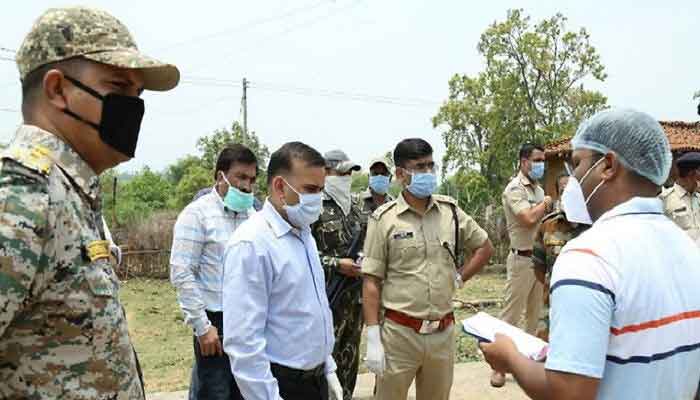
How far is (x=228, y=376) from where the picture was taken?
3.78m

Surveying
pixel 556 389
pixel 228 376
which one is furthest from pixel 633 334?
pixel 228 376

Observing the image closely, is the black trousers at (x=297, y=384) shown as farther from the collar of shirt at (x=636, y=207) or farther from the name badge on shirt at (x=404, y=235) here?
the collar of shirt at (x=636, y=207)

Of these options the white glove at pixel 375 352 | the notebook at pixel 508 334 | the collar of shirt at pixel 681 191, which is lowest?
the white glove at pixel 375 352

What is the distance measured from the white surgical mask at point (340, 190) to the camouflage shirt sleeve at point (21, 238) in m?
3.47

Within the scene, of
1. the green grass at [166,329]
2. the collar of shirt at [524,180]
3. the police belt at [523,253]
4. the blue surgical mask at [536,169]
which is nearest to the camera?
the police belt at [523,253]

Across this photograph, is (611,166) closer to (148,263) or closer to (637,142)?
(637,142)

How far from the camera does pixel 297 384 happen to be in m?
2.77

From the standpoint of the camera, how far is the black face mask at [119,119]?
169 cm

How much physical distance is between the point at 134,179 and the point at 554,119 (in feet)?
82.1

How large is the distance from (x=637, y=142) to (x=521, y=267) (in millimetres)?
4621

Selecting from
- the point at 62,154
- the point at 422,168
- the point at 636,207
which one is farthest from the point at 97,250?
the point at 422,168

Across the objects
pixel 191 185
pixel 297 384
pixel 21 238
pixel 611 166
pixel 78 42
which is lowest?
pixel 191 185

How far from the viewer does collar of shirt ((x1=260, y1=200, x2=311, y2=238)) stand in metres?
2.83

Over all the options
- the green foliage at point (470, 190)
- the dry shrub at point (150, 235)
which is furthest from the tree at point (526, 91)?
the dry shrub at point (150, 235)
